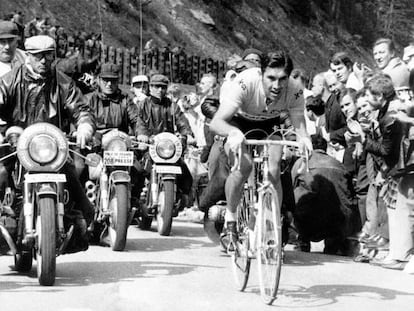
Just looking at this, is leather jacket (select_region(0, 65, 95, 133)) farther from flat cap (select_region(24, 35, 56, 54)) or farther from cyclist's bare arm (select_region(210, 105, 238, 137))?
cyclist's bare arm (select_region(210, 105, 238, 137))

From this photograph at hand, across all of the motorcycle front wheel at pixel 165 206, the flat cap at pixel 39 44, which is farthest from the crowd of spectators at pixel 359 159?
the flat cap at pixel 39 44

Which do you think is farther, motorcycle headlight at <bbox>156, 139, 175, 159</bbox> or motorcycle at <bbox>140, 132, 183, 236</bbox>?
motorcycle headlight at <bbox>156, 139, 175, 159</bbox>

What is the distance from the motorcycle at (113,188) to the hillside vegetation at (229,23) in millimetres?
22553

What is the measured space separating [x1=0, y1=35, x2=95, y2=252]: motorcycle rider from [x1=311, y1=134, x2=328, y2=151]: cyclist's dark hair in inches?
171

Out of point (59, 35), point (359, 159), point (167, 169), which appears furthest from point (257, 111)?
point (59, 35)

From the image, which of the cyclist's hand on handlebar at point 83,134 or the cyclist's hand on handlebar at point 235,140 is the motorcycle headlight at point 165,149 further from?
the cyclist's hand on handlebar at point 235,140

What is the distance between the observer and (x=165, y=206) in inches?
511

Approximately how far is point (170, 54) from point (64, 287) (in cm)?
2659

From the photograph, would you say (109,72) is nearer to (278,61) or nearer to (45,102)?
(45,102)

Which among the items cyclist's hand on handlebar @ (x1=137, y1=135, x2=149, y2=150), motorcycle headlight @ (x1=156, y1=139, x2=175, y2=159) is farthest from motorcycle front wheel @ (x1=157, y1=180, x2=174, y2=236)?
cyclist's hand on handlebar @ (x1=137, y1=135, x2=149, y2=150)

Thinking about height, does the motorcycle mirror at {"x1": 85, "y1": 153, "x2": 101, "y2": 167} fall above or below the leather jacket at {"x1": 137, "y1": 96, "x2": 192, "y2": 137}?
below

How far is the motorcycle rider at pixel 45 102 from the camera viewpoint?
916 centimetres

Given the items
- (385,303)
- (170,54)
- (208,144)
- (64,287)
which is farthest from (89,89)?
(170,54)

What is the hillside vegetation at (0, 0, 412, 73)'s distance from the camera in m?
37.7
